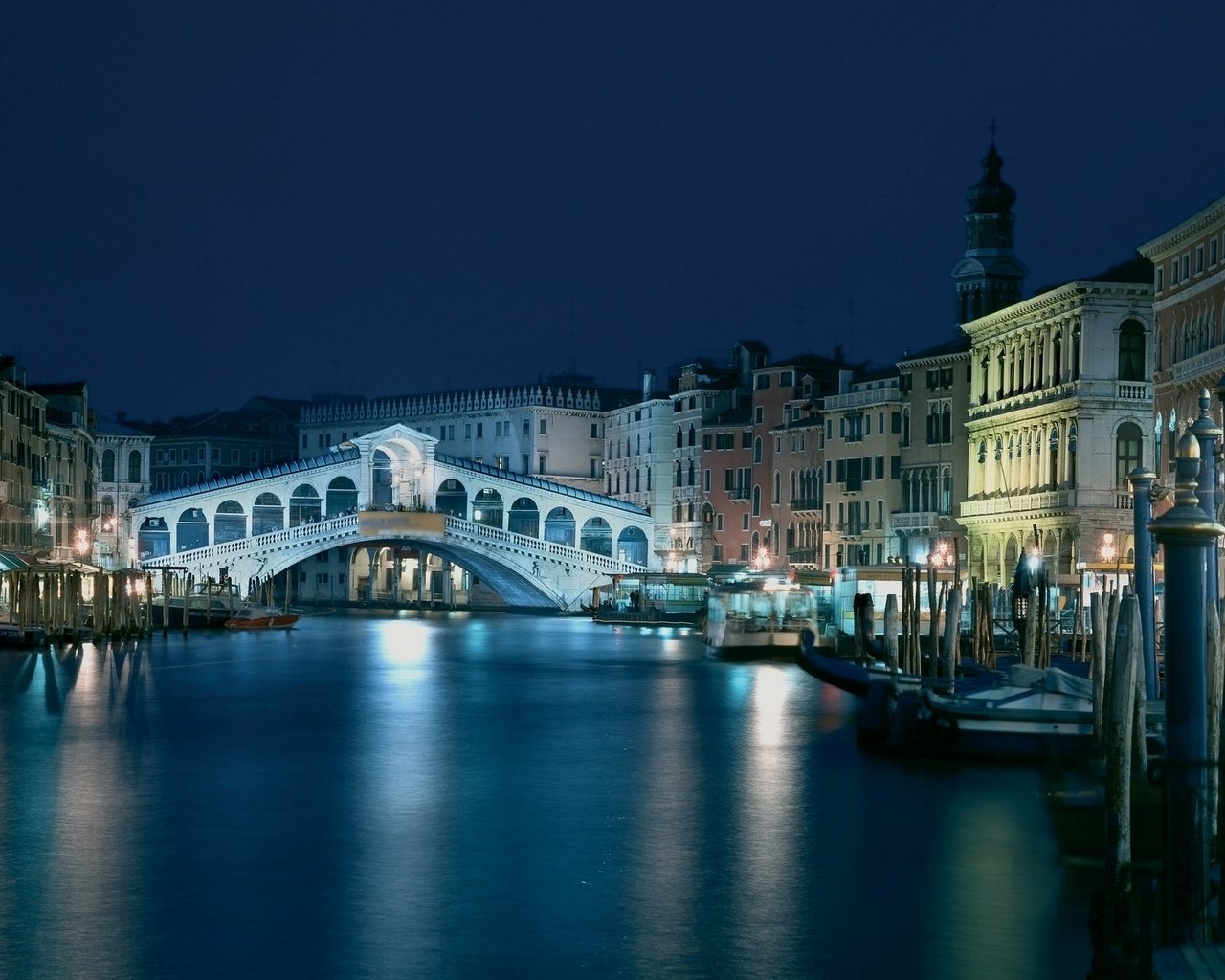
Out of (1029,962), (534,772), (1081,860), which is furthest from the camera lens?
(534,772)

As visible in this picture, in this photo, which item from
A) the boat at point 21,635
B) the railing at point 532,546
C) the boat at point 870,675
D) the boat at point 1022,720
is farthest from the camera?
the railing at point 532,546

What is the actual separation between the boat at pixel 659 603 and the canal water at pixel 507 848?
30991mm

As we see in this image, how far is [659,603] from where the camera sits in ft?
195

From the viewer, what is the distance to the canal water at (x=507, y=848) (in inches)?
427

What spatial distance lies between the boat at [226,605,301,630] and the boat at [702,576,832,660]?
14497 millimetres

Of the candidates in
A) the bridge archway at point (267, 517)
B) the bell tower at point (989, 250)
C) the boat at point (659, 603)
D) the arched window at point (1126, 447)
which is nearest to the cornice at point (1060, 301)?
the arched window at point (1126, 447)

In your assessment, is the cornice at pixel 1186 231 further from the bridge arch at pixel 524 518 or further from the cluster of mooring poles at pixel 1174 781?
the bridge arch at pixel 524 518

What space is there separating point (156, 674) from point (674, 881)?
67.9 ft

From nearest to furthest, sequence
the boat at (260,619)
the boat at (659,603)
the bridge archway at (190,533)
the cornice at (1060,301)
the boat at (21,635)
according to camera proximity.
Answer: the boat at (21,635)
the cornice at (1060,301)
the boat at (260,619)
the boat at (659,603)
the bridge archway at (190,533)

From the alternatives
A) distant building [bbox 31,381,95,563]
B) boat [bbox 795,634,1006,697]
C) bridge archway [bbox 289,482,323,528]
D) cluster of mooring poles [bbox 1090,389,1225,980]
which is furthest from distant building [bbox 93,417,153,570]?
cluster of mooring poles [bbox 1090,389,1225,980]

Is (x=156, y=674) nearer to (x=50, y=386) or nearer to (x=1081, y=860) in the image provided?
(x=1081, y=860)

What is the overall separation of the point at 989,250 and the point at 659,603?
41.0 feet

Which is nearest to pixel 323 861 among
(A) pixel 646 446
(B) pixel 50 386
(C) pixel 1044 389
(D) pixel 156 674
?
(D) pixel 156 674

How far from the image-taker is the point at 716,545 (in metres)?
66.0
